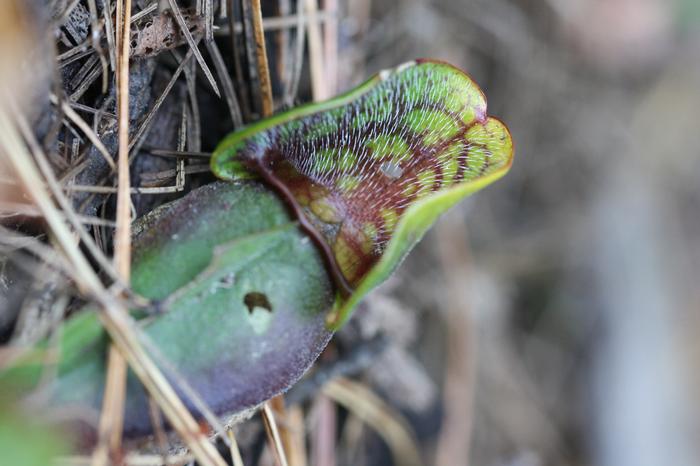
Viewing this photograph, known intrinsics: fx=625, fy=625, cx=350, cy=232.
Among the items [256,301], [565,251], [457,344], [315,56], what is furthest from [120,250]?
[565,251]

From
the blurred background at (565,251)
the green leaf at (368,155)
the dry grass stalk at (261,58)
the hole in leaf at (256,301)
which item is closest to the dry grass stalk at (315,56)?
the dry grass stalk at (261,58)

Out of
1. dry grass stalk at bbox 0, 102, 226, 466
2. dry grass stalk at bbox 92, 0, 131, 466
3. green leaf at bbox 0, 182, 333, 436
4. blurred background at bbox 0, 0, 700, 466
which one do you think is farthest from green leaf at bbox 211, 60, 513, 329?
blurred background at bbox 0, 0, 700, 466

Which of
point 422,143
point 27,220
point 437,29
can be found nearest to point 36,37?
point 27,220

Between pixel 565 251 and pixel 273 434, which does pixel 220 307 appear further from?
pixel 565 251

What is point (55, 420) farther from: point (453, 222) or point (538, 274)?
point (538, 274)

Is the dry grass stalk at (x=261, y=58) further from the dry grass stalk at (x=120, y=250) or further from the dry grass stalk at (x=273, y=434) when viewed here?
the dry grass stalk at (x=273, y=434)
